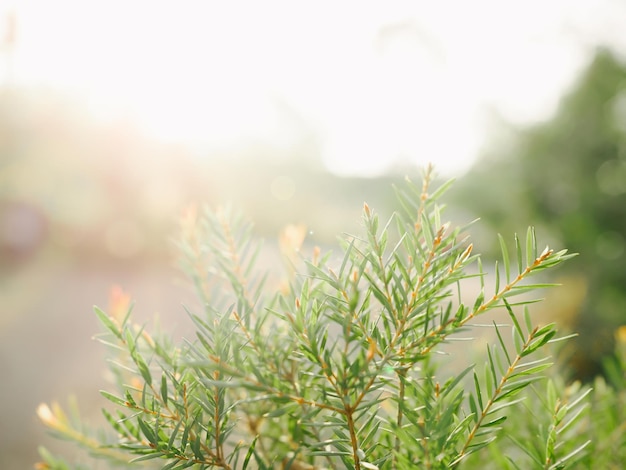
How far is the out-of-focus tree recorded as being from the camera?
2.78 metres

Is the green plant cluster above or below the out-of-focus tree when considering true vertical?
below

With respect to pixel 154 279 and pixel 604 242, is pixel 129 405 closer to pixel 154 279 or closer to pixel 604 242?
pixel 604 242

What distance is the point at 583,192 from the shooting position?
290 centimetres

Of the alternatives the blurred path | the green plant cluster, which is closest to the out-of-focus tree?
the blurred path

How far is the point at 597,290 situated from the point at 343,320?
291 cm

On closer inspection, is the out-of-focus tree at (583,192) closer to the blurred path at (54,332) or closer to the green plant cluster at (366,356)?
the blurred path at (54,332)

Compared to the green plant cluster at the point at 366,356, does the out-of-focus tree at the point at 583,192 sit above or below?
above

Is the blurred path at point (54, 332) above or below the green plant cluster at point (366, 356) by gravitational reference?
above

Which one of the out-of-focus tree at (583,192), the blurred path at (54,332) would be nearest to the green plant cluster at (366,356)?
the blurred path at (54,332)

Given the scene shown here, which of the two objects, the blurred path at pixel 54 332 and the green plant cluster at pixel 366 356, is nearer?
the green plant cluster at pixel 366 356

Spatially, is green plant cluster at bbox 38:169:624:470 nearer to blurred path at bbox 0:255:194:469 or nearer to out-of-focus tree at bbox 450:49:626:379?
blurred path at bbox 0:255:194:469

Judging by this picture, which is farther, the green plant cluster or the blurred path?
the blurred path

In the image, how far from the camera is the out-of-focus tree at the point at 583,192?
2779 millimetres

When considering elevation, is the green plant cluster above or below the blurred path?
below
